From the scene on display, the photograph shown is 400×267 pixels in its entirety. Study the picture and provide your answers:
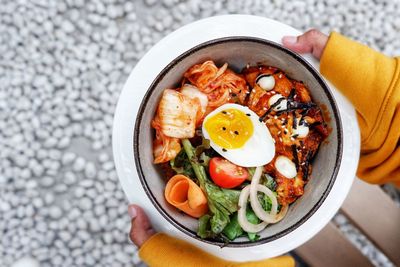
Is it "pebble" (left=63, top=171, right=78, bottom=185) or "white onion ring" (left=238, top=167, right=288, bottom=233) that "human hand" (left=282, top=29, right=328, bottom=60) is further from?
"pebble" (left=63, top=171, right=78, bottom=185)

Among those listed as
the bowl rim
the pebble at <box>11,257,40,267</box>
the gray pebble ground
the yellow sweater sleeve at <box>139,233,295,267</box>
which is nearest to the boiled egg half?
the bowl rim

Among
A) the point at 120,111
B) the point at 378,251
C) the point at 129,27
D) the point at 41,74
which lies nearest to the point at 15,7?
the point at 41,74

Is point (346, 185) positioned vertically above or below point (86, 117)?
above

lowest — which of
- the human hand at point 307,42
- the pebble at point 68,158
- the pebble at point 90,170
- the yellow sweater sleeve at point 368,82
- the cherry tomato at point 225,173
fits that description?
the pebble at point 90,170

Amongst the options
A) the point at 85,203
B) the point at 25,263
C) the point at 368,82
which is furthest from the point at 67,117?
the point at 368,82

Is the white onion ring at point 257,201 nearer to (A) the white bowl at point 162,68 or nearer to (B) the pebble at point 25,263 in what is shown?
(A) the white bowl at point 162,68

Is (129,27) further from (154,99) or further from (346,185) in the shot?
(346,185)

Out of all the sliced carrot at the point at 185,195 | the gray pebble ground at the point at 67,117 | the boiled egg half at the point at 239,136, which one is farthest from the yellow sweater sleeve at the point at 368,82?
the gray pebble ground at the point at 67,117
